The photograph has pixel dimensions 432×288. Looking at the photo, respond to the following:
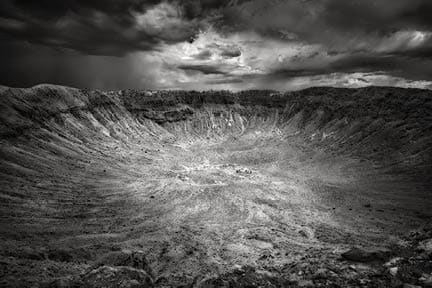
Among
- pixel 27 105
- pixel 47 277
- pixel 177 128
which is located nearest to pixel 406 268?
pixel 47 277

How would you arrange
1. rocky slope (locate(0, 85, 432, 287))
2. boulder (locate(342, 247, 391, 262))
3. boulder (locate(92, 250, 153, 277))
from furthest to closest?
boulder (locate(92, 250, 153, 277)) → rocky slope (locate(0, 85, 432, 287)) → boulder (locate(342, 247, 391, 262))

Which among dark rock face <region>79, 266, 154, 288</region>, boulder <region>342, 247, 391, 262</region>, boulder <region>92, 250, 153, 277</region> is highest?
boulder <region>342, 247, 391, 262</region>

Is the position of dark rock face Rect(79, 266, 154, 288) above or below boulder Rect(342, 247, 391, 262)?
below

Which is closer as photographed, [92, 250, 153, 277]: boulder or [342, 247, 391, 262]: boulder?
[342, 247, 391, 262]: boulder

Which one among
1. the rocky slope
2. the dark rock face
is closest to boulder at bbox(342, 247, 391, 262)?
the rocky slope

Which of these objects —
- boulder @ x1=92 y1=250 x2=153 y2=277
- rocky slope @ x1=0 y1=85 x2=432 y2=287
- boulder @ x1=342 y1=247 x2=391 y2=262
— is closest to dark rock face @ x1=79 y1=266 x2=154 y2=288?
rocky slope @ x1=0 y1=85 x2=432 y2=287

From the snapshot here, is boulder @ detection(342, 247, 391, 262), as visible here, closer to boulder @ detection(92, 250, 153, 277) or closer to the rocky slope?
the rocky slope

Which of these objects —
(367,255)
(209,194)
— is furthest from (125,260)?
(209,194)

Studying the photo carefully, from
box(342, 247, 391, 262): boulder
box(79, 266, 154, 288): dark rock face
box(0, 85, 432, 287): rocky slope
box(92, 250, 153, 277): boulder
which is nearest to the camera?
box(79, 266, 154, 288): dark rock face

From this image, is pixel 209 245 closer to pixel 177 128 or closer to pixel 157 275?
pixel 157 275
